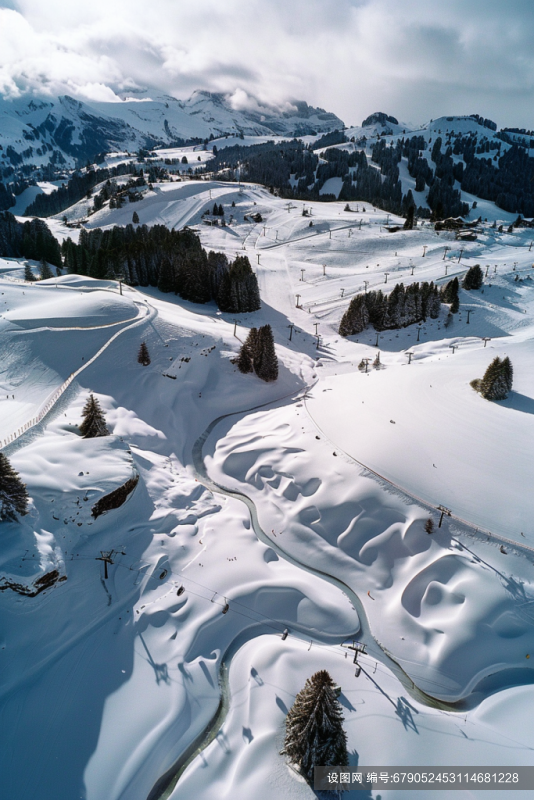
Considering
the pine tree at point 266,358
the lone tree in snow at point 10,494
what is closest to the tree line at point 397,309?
the pine tree at point 266,358

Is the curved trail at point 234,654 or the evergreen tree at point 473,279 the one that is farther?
the evergreen tree at point 473,279

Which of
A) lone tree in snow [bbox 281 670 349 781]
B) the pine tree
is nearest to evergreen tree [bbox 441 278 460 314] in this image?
the pine tree

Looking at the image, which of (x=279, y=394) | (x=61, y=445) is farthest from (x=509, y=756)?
(x=279, y=394)

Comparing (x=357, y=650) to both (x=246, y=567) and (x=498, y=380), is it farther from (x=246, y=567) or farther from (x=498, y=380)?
(x=498, y=380)

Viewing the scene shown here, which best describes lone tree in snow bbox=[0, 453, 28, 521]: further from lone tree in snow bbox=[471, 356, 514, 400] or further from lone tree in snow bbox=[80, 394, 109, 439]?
lone tree in snow bbox=[471, 356, 514, 400]

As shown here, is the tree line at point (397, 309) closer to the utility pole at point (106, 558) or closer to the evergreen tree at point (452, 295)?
the evergreen tree at point (452, 295)

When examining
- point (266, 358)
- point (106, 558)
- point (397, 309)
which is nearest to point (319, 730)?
point (106, 558)
